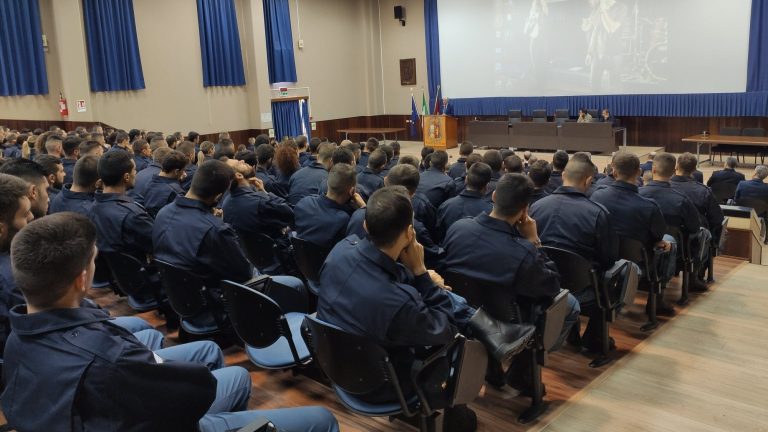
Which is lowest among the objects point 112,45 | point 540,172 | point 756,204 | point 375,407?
point 756,204

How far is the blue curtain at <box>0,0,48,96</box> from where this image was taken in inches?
419

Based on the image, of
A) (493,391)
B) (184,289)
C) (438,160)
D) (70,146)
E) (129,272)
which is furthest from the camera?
(70,146)

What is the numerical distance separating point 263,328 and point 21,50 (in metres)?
10.7

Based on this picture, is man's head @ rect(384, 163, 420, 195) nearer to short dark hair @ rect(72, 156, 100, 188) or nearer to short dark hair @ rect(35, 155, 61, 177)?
short dark hair @ rect(72, 156, 100, 188)

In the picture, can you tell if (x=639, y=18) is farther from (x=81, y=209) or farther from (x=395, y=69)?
(x=81, y=209)

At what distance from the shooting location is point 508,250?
9.11ft

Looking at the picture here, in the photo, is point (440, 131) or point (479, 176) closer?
point (479, 176)

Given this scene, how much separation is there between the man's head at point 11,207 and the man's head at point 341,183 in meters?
1.71

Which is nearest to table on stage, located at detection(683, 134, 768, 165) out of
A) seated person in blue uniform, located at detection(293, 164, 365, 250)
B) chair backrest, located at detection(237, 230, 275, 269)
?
seated person in blue uniform, located at detection(293, 164, 365, 250)

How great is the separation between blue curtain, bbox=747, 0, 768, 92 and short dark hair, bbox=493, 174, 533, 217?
444 inches

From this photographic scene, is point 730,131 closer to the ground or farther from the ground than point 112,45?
closer to the ground

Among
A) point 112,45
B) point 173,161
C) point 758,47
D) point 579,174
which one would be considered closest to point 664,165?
point 579,174

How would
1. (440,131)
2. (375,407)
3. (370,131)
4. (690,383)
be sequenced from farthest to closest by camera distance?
(370,131)
(440,131)
(690,383)
(375,407)

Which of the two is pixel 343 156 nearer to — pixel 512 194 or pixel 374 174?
pixel 374 174
